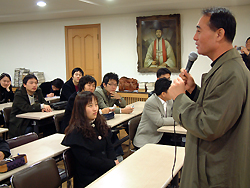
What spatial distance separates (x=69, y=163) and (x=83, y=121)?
0.38 metres

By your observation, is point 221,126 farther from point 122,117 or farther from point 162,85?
point 122,117

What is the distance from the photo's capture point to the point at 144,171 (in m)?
1.79

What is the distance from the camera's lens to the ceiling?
5738 millimetres

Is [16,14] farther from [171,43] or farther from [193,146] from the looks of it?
[193,146]

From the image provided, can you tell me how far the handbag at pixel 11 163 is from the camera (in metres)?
1.89

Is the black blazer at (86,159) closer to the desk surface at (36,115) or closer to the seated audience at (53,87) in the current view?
the desk surface at (36,115)

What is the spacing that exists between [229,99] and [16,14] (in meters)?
7.54

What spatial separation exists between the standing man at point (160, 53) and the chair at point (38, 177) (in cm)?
519

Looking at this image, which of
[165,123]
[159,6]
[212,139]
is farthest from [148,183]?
[159,6]

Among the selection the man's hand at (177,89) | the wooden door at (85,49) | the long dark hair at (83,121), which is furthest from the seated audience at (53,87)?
the man's hand at (177,89)

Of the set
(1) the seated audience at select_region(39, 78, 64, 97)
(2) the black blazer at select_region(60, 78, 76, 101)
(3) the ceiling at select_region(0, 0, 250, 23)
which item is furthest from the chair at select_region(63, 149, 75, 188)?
(3) the ceiling at select_region(0, 0, 250, 23)

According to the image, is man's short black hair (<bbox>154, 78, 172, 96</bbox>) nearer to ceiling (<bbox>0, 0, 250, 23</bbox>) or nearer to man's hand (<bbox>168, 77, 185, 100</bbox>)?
man's hand (<bbox>168, 77, 185, 100</bbox>)

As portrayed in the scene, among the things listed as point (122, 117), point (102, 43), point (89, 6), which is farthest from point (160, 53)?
point (122, 117)

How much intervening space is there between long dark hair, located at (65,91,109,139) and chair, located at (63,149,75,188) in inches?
7.8
